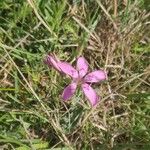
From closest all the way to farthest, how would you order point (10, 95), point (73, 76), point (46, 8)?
point (73, 76), point (10, 95), point (46, 8)

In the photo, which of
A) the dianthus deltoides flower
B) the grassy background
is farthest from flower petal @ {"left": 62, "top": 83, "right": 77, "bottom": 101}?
the grassy background

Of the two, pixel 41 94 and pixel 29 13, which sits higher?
pixel 29 13

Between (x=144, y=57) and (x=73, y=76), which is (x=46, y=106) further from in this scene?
(x=144, y=57)

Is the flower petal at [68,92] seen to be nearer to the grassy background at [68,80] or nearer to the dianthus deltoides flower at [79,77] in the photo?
the dianthus deltoides flower at [79,77]

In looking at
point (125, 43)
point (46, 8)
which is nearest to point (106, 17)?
point (125, 43)

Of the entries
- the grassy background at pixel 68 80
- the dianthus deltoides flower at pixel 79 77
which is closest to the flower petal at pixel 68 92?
the dianthus deltoides flower at pixel 79 77
